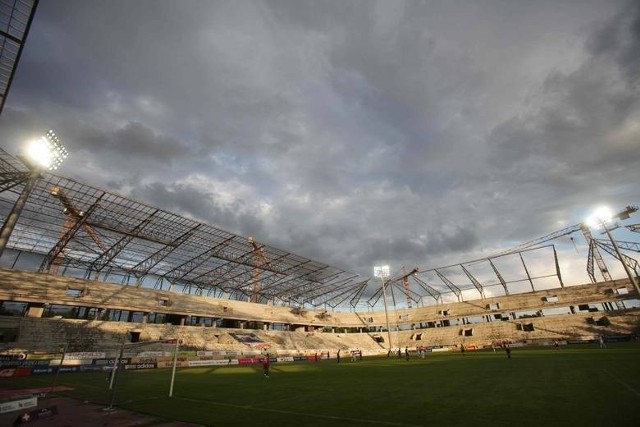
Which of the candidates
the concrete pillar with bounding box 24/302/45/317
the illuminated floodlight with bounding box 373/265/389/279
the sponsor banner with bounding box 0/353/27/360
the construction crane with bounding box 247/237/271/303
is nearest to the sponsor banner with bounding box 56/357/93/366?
the sponsor banner with bounding box 0/353/27/360

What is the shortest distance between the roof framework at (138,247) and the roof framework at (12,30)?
6088mm

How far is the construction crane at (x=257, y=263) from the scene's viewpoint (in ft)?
160

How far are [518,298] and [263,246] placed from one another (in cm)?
5879

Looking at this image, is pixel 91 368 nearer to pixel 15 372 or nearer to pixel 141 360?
pixel 141 360

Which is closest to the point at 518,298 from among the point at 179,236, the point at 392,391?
the point at 392,391

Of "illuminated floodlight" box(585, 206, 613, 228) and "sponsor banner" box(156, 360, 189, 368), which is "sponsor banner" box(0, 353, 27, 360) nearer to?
"sponsor banner" box(156, 360, 189, 368)

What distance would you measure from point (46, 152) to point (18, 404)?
62.9ft

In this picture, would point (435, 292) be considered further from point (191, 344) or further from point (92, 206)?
point (92, 206)

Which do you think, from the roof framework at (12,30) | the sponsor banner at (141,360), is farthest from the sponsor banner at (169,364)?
the roof framework at (12,30)

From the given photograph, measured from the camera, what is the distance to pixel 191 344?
45.1 m

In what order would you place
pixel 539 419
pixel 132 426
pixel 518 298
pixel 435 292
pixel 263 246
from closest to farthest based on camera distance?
1. pixel 539 419
2. pixel 132 426
3. pixel 263 246
4. pixel 518 298
5. pixel 435 292

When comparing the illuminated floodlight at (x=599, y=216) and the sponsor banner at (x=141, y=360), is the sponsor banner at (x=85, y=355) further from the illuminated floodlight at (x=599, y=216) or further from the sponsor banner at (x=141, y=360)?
the illuminated floodlight at (x=599, y=216)

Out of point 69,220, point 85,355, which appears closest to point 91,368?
point 85,355

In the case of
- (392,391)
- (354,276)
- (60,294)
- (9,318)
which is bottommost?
(392,391)
